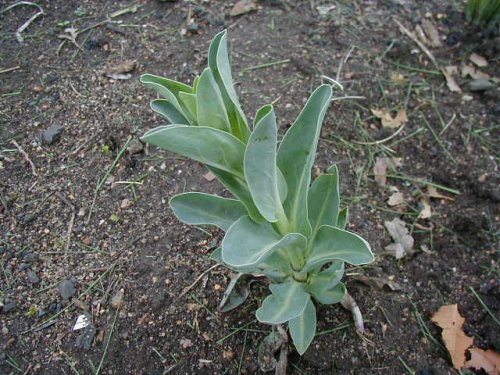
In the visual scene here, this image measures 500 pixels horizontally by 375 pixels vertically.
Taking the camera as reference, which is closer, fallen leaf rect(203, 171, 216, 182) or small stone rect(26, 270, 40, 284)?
small stone rect(26, 270, 40, 284)

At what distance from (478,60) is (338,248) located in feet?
7.38

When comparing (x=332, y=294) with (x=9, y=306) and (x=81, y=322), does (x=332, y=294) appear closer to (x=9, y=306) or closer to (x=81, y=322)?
(x=81, y=322)

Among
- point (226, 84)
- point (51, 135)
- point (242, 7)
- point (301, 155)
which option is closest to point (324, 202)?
point (301, 155)

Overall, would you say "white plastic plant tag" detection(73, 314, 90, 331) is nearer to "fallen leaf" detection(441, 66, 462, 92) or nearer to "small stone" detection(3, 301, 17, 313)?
"small stone" detection(3, 301, 17, 313)

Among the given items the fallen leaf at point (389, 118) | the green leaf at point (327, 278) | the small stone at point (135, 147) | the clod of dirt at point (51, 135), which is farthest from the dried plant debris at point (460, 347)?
the clod of dirt at point (51, 135)

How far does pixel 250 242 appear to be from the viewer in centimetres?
A: 143

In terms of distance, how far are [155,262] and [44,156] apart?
919mm

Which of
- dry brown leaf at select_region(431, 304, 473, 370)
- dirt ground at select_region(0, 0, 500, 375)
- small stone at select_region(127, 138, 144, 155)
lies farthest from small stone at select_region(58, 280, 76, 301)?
dry brown leaf at select_region(431, 304, 473, 370)

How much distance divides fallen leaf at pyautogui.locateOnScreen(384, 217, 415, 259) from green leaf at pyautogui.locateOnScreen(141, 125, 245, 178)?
1153 mm

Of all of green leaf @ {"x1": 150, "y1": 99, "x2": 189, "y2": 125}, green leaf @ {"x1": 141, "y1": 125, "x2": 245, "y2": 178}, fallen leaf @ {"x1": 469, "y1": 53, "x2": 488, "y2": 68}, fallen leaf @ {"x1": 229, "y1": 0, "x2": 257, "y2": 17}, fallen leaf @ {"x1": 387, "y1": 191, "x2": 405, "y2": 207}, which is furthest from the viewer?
fallen leaf @ {"x1": 229, "y1": 0, "x2": 257, "y2": 17}

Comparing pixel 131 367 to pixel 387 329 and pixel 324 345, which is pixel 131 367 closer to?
pixel 324 345

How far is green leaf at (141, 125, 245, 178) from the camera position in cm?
119

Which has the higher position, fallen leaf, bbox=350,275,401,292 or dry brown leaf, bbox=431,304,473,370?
fallen leaf, bbox=350,275,401,292

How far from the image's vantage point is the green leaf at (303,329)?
1.72 metres
